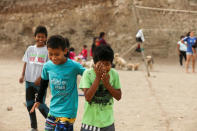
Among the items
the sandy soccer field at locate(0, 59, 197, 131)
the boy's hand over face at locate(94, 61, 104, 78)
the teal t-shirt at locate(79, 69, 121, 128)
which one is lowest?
the sandy soccer field at locate(0, 59, 197, 131)

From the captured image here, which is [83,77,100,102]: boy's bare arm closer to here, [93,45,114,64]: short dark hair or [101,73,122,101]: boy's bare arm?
[101,73,122,101]: boy's bare arm

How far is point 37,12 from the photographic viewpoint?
76.1ft

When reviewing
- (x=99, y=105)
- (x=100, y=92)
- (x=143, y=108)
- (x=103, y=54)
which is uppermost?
(x=103, y=54)

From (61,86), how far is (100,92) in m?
0.44

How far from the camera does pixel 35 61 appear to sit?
13.4 ft

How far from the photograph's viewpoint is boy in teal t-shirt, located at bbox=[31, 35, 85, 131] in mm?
2945

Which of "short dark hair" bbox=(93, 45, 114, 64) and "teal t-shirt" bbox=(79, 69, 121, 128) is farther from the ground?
"short dark hair" bbox=(93, 45, 114, 64)

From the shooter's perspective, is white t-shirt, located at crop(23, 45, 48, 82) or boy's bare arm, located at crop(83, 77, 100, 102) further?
white t-shirt, located at crop(23, 45, 48, 82)

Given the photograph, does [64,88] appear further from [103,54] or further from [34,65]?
[34,65]

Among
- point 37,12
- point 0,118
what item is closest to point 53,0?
point 37,12

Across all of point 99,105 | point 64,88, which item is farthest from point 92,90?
point 64,88

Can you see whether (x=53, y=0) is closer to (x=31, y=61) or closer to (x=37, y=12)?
(x=37, y=12)

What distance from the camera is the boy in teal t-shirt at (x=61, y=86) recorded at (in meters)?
2.95

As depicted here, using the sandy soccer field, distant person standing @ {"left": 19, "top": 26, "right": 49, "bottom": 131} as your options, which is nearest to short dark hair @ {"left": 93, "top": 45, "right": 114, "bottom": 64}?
distant person standing @ {"left": 19, "top": 26, "right": 49, "bottom": 131}
